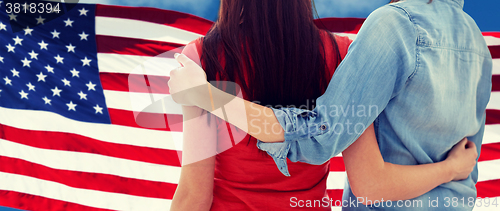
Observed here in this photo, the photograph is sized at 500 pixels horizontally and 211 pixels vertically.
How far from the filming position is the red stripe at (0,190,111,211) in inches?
81.1

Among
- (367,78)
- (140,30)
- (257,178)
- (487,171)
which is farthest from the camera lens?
(140,30)

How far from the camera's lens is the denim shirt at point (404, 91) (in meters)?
0.57

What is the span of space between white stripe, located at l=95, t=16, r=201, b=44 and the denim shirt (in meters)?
1.80

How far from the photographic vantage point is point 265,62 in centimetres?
76

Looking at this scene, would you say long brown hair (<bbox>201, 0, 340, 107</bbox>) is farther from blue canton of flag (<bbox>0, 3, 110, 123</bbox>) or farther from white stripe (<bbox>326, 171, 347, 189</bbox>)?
blue canton of flag (<bbox>0, 3, 110, 123</bbox>)

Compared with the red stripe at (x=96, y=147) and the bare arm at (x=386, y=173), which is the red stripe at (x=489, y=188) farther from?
the red stripe at (x=96, y=147)

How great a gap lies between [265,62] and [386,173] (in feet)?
1.30

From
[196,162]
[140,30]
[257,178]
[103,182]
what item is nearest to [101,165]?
[103,182]

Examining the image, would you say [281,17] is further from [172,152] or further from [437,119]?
[172,152]

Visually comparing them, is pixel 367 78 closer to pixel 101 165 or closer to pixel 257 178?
pixel 257 178

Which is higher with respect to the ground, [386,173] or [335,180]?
[386,173]

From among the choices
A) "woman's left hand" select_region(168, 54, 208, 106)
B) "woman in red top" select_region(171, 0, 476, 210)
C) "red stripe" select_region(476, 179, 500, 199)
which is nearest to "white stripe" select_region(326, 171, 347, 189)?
"red stripe" select_region(476, 179, 500, 199)

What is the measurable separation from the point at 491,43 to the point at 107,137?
2.81 m

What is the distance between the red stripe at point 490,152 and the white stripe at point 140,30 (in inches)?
87.8
